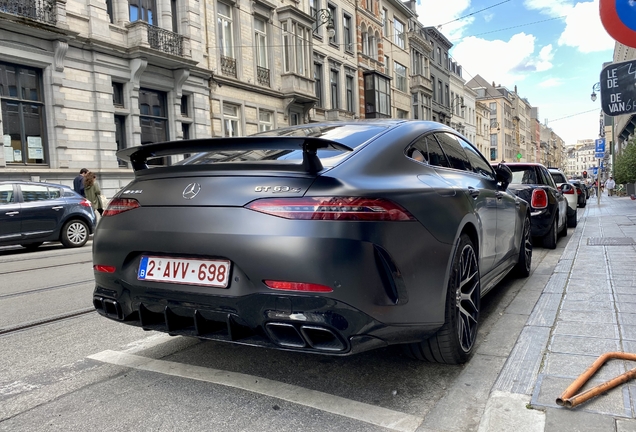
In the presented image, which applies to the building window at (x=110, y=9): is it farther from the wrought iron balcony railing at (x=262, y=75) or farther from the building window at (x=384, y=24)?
the building window at (x=384, y=24)

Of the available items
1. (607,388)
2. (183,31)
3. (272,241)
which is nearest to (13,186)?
(272,241)

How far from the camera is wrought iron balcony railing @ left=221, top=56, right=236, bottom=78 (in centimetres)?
2238

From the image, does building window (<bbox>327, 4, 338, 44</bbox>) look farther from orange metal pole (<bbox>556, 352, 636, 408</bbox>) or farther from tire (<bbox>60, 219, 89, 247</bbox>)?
orange metal pole (<bbox>556, 352, 636, 408</bbox>)

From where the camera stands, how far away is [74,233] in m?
11.0

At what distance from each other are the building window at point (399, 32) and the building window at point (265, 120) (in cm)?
1970

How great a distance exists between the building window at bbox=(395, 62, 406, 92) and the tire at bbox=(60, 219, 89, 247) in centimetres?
3342

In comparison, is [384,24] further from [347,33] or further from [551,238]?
[551,238]

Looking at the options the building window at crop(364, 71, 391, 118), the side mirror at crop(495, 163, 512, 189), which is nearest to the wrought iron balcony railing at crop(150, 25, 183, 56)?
the side mirror at crop(495, 163, 512, 189)

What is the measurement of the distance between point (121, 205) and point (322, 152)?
119cm

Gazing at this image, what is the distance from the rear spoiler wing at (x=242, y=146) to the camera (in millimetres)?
2396

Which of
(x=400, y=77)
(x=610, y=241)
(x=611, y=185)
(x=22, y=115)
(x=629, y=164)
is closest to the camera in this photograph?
(x=610, y=241)

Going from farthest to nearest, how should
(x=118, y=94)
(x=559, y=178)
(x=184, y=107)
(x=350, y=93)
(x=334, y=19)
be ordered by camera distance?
(x=350, y=93)
(x=334, y=19)
(x=184, y=107)
(x=118, y=94)
(x=559, y=178)

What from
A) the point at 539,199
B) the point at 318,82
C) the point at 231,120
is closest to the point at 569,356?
the point at 539,199

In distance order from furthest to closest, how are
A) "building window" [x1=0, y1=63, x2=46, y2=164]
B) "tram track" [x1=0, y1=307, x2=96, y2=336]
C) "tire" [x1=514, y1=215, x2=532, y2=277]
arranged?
"building window" [x1=0, y1=63, x2=46, y2=164] < "tire" [x1=514, y1=215, x2=532, y2=277] < "tram track" [x1=0, y1=307, x2=96, y2=336]
